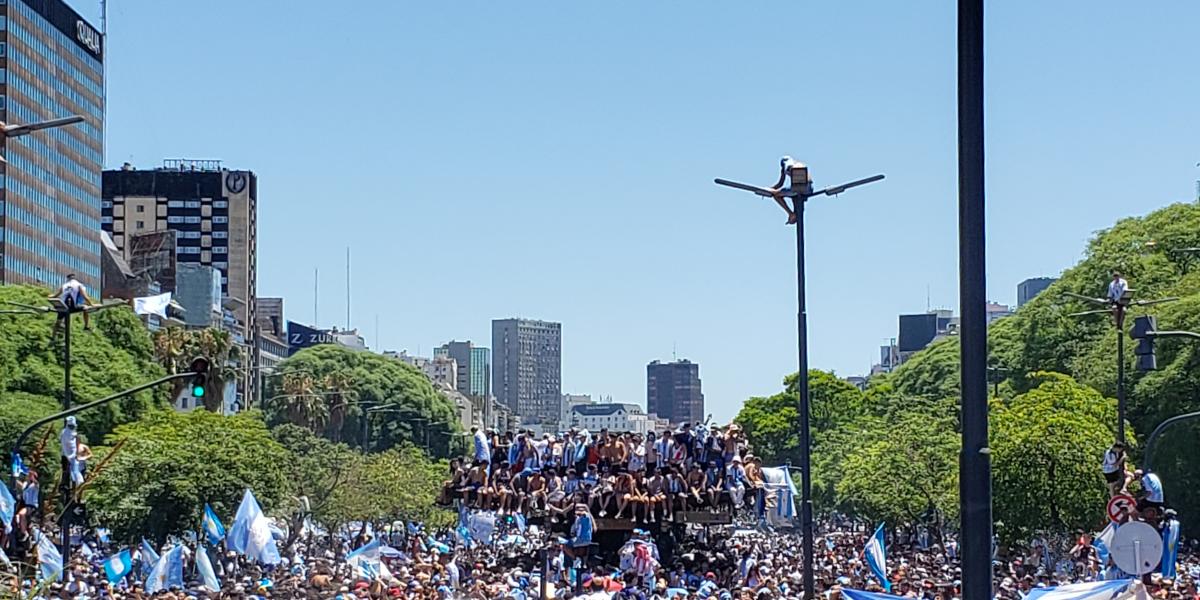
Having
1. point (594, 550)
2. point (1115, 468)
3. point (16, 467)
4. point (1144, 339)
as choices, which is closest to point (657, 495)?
point (594, 550)

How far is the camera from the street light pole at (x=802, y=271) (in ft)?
62.4

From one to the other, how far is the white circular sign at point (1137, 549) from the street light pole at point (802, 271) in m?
5.98

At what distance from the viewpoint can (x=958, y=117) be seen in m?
7.30

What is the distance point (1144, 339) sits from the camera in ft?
74.6

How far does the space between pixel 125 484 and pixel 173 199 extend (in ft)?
381

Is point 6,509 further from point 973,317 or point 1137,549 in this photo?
point 973,317

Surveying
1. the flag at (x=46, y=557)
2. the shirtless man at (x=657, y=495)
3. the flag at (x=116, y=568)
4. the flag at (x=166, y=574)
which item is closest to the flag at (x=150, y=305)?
the flag at (x=46, y=557)

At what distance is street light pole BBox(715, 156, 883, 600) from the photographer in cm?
1902

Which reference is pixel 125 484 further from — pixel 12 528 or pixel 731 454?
pixel 12 528

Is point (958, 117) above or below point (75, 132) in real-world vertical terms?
below

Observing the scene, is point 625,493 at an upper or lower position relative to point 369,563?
upper

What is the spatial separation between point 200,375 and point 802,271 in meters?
7.18

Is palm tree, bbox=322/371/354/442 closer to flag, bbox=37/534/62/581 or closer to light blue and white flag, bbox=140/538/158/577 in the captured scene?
light blue and white flag, bbox=140/538/158/577

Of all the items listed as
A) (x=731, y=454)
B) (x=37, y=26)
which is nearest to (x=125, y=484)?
(x=731, y=454)
